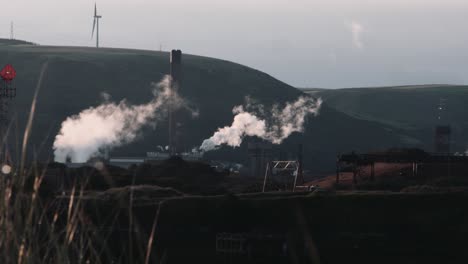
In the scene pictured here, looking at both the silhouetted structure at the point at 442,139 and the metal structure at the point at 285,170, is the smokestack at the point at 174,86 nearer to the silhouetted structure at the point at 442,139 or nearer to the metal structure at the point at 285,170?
the metal structure at the point at 285,170

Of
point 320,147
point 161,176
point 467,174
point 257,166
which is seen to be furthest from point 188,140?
point 467,174

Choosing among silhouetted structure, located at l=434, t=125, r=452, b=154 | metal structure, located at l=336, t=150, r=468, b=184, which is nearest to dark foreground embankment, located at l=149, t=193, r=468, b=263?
metal structure, located at l=336, t=150, r=468, b=184

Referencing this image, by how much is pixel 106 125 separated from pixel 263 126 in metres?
25.1

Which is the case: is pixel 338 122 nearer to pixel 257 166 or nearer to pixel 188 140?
pixel 188 140

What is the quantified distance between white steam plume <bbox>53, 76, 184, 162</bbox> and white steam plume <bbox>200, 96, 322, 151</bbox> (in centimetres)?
837

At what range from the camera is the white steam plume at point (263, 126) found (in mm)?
150500

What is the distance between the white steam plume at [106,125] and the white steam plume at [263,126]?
8.37 m

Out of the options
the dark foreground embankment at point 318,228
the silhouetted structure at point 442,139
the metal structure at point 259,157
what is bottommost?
the dark foreground embankment at point 318,228

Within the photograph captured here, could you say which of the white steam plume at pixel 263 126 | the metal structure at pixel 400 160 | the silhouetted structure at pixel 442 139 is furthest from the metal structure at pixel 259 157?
the metal structure at pixel 400 160

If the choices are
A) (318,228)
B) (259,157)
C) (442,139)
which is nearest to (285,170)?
(259,157)

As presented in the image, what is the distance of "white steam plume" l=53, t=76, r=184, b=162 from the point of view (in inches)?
5423

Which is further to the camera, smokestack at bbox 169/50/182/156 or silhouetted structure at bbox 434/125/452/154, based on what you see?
smokestack at bbox 169/50/182/156

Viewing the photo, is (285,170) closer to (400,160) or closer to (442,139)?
(400,160)

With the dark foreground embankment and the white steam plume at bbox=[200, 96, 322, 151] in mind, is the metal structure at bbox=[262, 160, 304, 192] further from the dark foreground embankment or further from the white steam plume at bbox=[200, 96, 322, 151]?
the white steam plume at bbox=[200, 96, 322, 151]
